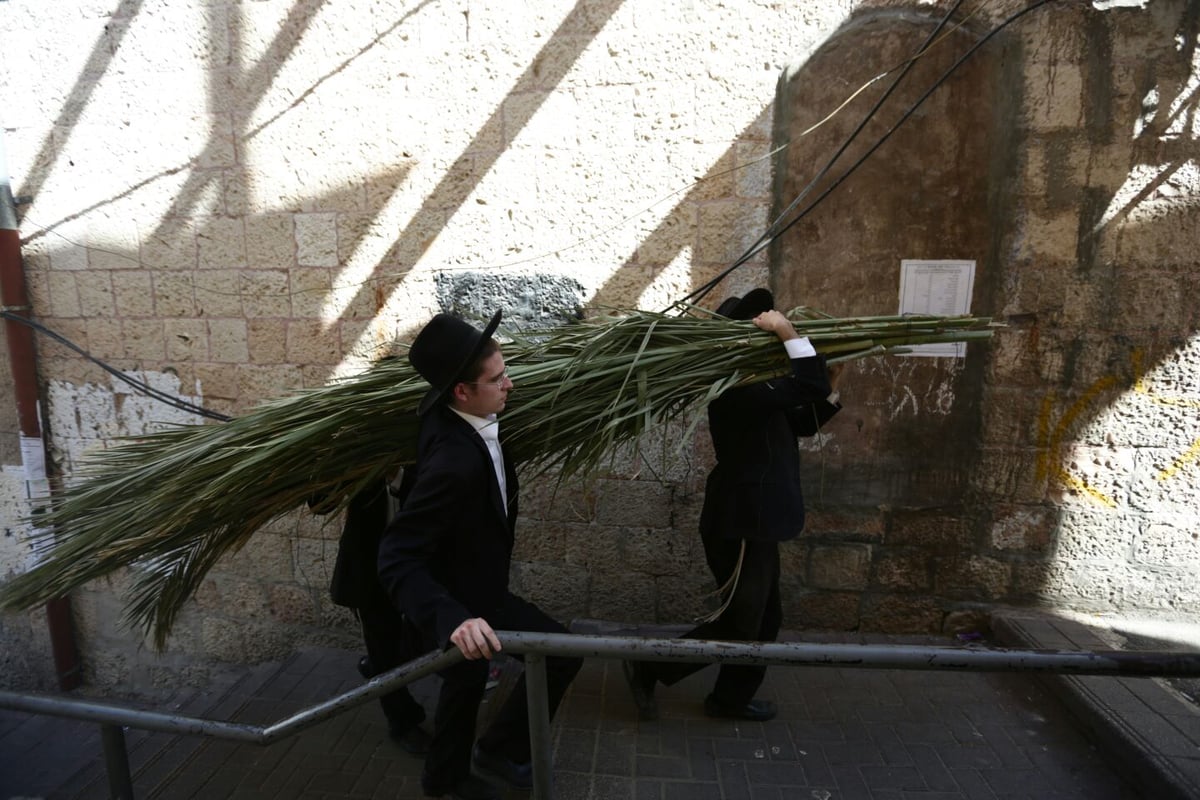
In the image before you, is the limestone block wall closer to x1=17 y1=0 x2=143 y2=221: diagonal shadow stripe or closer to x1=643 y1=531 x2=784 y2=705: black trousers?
x1=17 y1=0 x2=143 y2=221: diagonal shadow stripe

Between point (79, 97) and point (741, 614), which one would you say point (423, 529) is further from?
point (79, 97)

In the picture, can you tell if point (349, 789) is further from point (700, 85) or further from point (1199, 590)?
point (1199, 590)

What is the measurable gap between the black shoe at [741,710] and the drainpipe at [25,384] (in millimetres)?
3596

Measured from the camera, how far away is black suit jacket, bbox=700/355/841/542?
222 cm

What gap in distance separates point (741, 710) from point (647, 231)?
86.5 inches

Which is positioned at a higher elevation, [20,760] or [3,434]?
[3,434]

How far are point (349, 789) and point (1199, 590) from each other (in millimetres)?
3954

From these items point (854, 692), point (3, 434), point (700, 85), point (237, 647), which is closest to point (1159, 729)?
point (854, 692)

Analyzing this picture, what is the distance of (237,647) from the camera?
378 centimetres

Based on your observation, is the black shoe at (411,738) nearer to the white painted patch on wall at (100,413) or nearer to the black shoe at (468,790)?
the black shoe at (468,790)

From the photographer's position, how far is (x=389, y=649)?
245 cm

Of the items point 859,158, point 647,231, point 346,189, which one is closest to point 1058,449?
point 859,158

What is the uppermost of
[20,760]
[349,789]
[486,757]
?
[486,757]

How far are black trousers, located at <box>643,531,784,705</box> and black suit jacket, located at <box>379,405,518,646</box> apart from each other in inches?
31.8
